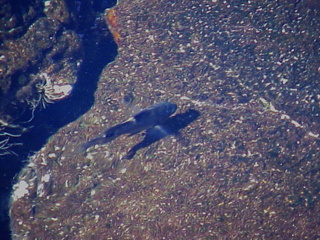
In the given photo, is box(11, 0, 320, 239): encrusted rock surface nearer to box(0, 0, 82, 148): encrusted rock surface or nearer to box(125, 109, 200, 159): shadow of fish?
box(125, 109, 200, 159): shadow of fish

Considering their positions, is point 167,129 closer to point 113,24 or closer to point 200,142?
point 200,142

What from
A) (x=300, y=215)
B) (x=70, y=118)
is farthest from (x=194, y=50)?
(x=300, y=215)

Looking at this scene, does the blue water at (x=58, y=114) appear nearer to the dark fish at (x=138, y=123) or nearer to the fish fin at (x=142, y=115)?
the dark fish at (x=138, y=123)

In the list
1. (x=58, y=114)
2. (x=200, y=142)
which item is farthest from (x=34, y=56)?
(x=200, y=142)

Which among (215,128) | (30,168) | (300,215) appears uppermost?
(30,168)

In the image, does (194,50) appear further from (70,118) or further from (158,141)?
(70,118)

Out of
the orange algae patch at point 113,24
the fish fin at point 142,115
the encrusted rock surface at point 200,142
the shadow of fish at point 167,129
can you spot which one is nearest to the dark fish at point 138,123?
the fish fin at point 142,115

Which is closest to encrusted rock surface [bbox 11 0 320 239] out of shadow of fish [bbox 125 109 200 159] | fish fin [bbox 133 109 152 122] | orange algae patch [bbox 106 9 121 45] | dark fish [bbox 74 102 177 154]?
orange algae patch [bbox 106 9 121 45]
